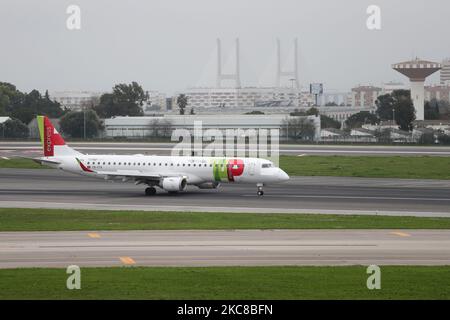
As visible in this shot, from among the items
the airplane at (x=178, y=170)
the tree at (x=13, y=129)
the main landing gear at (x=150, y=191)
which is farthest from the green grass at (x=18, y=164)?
the tree at (x=13, y=129)

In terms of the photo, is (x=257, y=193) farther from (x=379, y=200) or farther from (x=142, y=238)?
(x=142, y=238)

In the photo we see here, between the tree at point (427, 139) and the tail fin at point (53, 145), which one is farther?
the tree at point (427, 139)

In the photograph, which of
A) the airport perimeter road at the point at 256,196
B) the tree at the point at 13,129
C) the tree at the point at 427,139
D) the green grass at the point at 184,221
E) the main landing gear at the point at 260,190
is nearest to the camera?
the green grass at the point at 184,221

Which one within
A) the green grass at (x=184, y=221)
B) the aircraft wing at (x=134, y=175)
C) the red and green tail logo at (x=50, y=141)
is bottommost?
the green grass at (x=184, y=221)

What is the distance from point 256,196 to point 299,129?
94563 mm

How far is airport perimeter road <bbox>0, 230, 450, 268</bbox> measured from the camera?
32.6 metres

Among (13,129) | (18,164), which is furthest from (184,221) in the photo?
(13,129)

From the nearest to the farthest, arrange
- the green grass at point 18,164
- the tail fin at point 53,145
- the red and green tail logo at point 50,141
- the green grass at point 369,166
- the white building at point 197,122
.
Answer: the tail fin at point 53,145
the red and green tail logo at point 50,141
the green grass at point 369,166
the green grass at point 18,164
the white building at point 197,122

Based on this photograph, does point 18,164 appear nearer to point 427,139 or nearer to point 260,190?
point 260,190

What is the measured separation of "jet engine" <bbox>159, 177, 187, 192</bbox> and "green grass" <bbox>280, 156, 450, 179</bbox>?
70.8 feet

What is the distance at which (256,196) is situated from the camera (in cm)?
6053

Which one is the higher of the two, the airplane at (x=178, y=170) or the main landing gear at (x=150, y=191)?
the airplane at (x=178, y=170)

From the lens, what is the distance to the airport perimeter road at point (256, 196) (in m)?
53.0

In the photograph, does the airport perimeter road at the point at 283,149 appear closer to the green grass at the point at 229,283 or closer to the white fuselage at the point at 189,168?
the white fuselage at the point at 189,168
